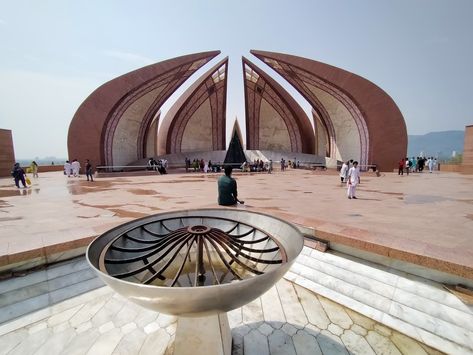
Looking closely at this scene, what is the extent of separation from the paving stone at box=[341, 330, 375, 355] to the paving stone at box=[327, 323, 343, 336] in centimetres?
3

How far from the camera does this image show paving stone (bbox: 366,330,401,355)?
195cm

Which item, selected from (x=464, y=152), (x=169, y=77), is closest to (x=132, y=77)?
(x=169, y=77)

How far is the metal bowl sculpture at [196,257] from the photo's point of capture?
1114 mm

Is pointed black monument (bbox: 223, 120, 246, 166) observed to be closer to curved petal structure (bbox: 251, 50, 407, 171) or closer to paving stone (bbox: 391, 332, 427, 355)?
curved petal structure (bbox: 251, 50, 407, 171)

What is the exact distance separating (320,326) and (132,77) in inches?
608

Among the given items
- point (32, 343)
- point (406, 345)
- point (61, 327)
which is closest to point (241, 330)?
point (406, 345)

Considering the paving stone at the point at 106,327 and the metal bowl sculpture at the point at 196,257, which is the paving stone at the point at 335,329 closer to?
the metal bowl sculpture at the point at 196,257

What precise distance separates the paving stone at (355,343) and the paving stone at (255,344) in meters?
0.67

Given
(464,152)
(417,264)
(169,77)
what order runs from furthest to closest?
(169,77) → (464,152) → (417,264)

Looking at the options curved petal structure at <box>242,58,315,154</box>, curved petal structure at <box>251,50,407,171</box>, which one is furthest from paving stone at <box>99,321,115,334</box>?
curved petal structure at <box>242,58,315,154</box>

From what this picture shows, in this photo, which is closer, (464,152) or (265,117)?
(464,152)

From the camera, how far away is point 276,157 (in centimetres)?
2108

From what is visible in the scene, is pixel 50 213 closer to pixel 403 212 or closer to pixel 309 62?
pixel 403 212

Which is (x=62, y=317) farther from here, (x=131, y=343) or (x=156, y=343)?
(x=156, y=343)
